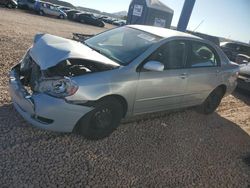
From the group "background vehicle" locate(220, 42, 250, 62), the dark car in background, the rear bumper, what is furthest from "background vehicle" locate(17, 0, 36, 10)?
the rear bumper

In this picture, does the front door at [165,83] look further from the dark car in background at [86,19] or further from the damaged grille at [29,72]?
the dark car in background at [86,19]

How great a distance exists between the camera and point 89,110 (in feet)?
12.3

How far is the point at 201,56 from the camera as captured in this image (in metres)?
5.40

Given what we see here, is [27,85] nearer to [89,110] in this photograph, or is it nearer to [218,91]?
[89,110]

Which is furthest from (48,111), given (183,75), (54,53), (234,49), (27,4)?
(27,4)

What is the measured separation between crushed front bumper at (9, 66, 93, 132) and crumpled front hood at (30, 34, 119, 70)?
1.39 feet

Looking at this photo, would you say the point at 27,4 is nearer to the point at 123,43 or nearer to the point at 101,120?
the point at 123,43

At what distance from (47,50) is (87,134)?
1269mm

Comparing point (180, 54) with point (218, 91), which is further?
point (218, 91)

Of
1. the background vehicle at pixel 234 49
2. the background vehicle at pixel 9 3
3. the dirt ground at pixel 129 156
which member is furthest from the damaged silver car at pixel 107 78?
the background vehicle at pixel 9 3

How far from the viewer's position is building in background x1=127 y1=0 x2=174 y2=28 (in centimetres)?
1237

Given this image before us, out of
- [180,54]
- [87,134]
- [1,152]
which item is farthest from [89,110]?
[180,54]

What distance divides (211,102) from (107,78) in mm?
3135

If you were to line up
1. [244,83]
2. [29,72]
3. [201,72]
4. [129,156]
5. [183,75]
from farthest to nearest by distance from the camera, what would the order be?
[244,83] → [201,72] → [183,75] → [29,72] → [129,156]
